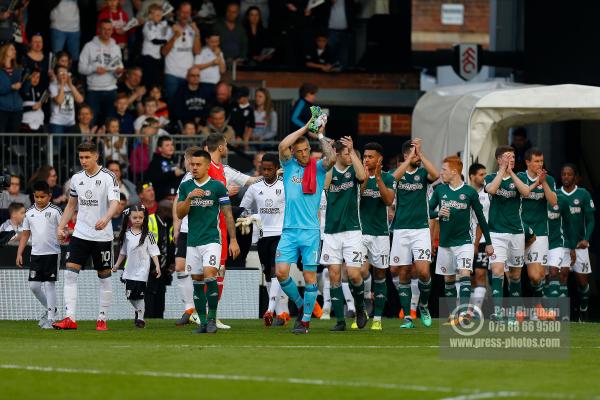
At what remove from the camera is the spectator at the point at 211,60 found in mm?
26344

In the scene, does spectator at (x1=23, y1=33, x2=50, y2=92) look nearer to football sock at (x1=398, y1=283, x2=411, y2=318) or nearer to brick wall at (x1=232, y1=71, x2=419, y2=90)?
brick wall at (x1=232, y1=71, x2=419, y2=90)

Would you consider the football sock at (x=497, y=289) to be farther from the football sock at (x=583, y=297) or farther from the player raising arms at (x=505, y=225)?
the football sock at (x=583, y=297)

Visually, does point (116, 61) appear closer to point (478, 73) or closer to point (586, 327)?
point (478, 73)

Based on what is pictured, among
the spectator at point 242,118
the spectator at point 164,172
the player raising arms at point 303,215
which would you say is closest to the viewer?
the player raising arms at point 303,215

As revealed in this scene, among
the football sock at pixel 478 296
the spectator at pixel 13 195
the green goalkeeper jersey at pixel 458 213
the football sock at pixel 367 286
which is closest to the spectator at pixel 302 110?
the spectator at pixel 13 195

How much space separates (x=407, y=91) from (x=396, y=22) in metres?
1.44

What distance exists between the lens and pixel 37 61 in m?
24.2

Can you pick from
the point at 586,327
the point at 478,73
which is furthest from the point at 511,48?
the point at 586,327

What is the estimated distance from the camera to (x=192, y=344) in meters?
14.7

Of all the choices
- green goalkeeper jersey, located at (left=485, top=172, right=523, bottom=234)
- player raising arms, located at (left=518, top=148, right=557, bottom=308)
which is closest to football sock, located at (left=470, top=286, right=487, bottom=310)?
player raising arms, located at (left=518, top=148, right=557, bottom=308)

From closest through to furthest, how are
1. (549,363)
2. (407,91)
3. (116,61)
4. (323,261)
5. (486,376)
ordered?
(486,376), (549,363), (323,261), (116,61), (407,91)

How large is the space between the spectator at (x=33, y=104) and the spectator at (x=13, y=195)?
5.13 ft

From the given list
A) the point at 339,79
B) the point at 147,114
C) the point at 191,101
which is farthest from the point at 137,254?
the point at 339,79

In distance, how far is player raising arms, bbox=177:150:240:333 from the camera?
53.1 ft
